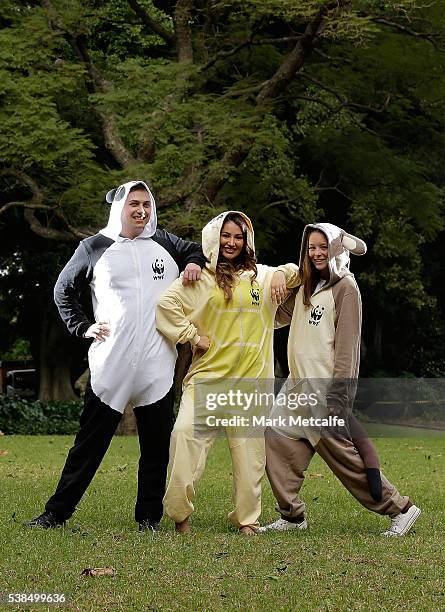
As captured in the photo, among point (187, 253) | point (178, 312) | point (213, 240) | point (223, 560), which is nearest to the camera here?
point (223, 560)

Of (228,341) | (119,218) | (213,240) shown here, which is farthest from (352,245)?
(119,218)

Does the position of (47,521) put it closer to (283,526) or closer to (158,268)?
(283,526)

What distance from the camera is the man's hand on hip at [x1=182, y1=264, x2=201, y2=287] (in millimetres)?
7727

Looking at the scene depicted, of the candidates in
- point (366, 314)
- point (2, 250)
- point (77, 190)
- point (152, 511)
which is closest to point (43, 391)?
point (2, 250)

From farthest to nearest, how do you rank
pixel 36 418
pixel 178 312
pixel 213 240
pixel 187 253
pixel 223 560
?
pixel 36 418 < pixel 187 253 < pixel 213 240 < pixel 178 312 < pixel 223 560

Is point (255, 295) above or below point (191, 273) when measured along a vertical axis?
below

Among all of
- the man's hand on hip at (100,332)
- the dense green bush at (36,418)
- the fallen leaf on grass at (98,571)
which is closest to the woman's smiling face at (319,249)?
the man's hand on hip at (100,332)

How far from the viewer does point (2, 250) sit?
29000mm

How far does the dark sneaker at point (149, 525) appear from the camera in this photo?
785 cm

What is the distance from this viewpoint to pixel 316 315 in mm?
7789

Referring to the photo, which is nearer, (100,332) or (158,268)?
(100,332)

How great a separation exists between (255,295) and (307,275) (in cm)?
39

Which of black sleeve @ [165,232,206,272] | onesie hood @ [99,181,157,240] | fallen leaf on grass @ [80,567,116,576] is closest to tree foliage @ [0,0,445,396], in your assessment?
black sleeve @ [165,232,206,272]

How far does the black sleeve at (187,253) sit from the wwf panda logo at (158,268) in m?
0.17
